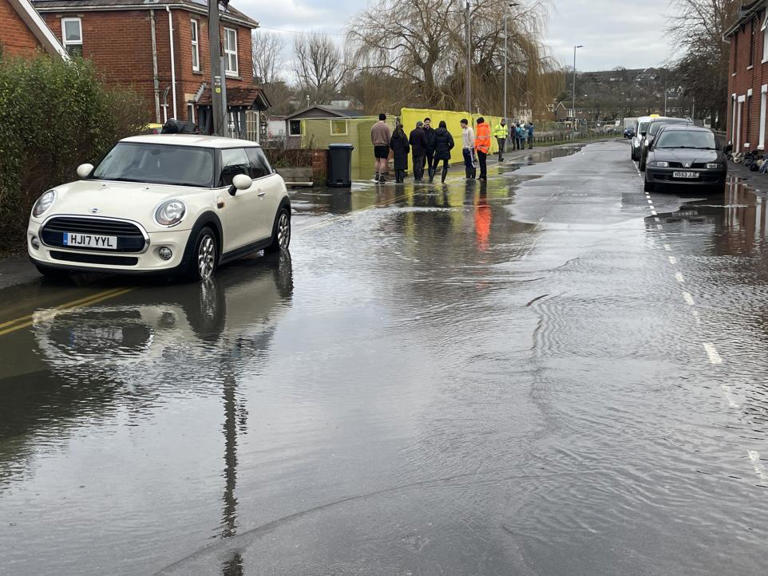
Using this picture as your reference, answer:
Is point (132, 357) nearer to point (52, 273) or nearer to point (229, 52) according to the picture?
point (52, 273)

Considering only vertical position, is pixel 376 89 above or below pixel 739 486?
above

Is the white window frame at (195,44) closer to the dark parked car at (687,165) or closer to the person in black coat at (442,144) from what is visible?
the person in black coat at (442,144)

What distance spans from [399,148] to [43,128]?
15298mm

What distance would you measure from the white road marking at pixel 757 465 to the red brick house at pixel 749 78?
3136cm

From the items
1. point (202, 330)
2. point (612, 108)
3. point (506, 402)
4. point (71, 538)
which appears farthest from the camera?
point (612, 108)

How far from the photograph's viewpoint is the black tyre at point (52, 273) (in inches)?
394

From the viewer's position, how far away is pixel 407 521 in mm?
4004

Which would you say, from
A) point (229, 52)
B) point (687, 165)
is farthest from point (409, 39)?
point (687, 165)

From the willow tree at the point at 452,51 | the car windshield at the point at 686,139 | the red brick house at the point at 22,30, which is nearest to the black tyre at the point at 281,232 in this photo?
the red brick house at the point at 22,30

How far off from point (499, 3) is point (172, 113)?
26171mm

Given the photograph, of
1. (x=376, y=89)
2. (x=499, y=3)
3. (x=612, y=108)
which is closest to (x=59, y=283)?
(x=376, y=89)

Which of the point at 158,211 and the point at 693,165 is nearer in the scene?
the point at 158,211

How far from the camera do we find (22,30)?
72.1 feet

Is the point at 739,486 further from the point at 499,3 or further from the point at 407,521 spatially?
the point at 499,3
